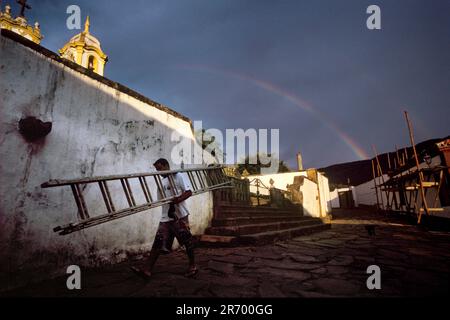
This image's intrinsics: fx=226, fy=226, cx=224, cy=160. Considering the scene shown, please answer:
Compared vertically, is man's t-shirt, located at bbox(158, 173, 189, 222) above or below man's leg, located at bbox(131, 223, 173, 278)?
above

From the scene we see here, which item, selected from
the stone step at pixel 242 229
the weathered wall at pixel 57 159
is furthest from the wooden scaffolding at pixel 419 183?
the weathered wall at pixel 57 159

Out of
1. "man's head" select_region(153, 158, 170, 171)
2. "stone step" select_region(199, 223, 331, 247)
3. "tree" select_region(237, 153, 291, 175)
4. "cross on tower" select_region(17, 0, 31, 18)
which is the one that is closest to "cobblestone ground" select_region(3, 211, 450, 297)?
"stone step" select_region(199, 223, 331, 247)

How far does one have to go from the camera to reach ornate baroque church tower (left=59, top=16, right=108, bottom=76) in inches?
839

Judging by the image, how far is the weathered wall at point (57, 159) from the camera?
3.10 metres

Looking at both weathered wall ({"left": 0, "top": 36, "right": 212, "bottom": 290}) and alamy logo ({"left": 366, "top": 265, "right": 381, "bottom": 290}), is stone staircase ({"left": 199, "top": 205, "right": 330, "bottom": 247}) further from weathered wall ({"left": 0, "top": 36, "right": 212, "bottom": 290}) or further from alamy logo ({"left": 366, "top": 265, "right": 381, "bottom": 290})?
alamy logo ({"left": 366, "top": 265, "right": 381, "bottom": 290})

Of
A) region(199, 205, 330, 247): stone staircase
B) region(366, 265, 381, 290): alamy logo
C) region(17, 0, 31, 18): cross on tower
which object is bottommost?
region(366, 265, 381, 290): alamy logo

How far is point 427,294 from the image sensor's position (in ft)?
8.26

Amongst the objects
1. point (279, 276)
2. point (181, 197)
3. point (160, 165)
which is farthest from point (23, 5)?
point (279, 276)

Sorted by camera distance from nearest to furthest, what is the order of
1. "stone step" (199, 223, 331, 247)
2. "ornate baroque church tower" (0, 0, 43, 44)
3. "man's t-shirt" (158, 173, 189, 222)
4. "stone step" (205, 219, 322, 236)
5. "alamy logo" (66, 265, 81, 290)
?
1. "alamy logo" (66, 265, 81, 290)
2. "man's t-shirt" (158, 173, 189, 222)
3. "stone step" (199, 223, 331, 247)
4. "stone step" (205, 219, 322, 236)
5. "ornate baroque church tower" (0, 0, 43, 44)

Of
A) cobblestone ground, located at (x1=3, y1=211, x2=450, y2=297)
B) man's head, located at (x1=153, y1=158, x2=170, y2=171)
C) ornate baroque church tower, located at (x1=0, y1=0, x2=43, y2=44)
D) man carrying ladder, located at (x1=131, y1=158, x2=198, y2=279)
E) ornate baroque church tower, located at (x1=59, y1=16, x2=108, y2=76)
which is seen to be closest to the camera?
cobblestone ground, located at (x1=3, y1=211, x2=450, y2=297)

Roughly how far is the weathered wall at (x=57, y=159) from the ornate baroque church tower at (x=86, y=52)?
21094 millimetres

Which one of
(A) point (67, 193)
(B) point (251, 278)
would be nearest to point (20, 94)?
(A) point (67, 193)

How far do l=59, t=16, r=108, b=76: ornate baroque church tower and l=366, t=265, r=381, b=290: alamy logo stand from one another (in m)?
25.4
